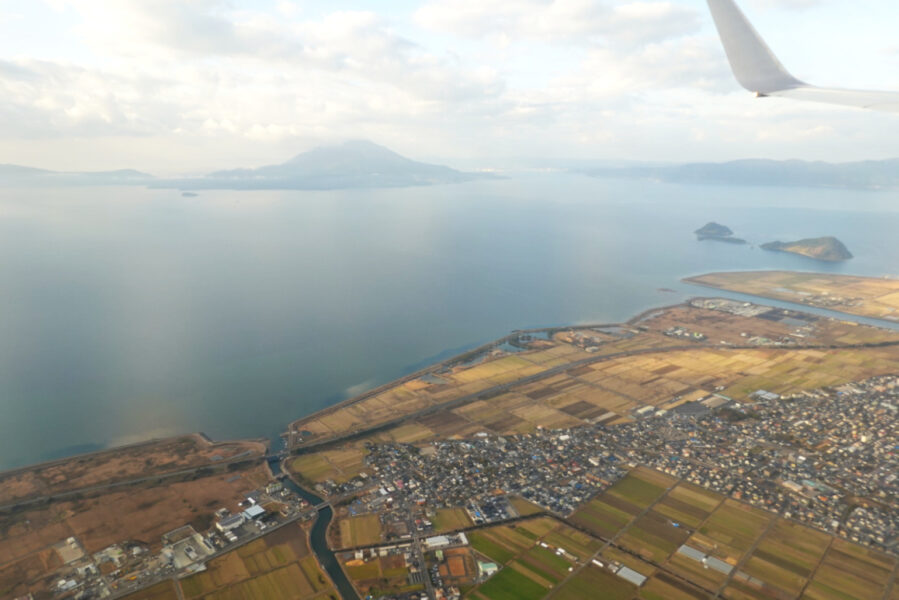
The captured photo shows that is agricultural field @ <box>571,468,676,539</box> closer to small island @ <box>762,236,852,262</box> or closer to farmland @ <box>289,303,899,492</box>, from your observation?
farmland @ <box>289,303,899,492</box>

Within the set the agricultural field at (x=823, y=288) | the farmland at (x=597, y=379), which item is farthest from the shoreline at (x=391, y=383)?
the agricultural field at (x=823, y=288)

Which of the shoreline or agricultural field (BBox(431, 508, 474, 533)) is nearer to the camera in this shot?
agricultural field (BBox(431, 508, 474, 533))

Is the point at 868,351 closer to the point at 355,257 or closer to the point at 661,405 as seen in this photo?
the point at 661,405

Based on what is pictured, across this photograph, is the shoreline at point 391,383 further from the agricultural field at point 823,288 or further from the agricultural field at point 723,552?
the agricultural field at point 723,552

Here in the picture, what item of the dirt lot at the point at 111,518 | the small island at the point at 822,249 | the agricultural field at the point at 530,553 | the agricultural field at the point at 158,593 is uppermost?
the small island at the point at 822,249

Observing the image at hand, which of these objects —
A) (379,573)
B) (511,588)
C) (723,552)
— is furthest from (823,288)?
(379,573)

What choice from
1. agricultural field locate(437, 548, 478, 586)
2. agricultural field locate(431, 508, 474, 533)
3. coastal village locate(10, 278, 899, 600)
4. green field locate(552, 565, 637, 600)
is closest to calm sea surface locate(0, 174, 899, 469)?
coastal village locate(10, 278, 899, 600)
